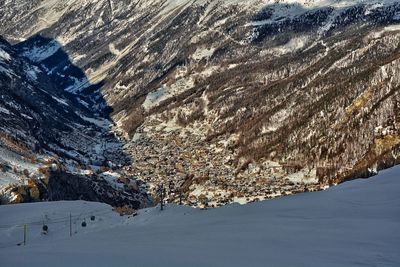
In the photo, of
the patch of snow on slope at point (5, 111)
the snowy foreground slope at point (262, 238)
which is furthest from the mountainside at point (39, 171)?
the snowy foreground slope at point (262, 238)

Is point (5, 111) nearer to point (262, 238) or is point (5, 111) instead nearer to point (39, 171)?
point (39, 171)

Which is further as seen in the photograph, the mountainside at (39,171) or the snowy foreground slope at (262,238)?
the mountainside at (39,171)

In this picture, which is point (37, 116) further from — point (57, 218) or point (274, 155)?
point (57, 218)

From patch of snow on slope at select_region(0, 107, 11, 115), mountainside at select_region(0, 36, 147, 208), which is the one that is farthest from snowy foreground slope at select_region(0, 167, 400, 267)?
A: patch of snow on slope at select_region(0, 107, 11, 115)

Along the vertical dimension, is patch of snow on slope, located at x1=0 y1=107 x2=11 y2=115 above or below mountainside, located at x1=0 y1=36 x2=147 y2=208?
above

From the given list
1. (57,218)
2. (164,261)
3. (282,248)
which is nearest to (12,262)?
(164,261)

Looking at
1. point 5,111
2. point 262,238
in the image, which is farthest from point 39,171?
point 262,238

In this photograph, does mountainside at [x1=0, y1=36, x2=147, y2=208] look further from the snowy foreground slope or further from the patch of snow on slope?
the snowy foreground slope

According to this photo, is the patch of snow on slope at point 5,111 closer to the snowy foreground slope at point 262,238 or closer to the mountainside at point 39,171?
the mountainside at point 39,171
